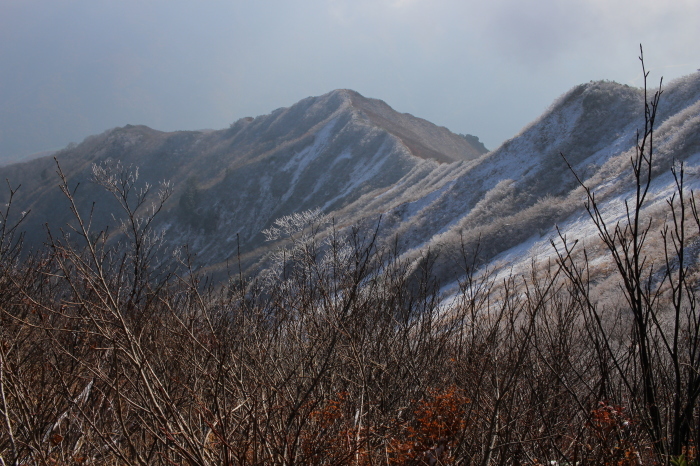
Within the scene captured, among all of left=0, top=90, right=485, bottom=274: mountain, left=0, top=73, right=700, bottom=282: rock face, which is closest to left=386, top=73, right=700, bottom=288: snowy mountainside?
left=0, top=73, right=700, bottom=282: rock face

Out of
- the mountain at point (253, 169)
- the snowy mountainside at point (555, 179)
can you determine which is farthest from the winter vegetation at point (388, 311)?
the mountain at point (253, 169)

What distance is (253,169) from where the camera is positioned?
57.5 metres

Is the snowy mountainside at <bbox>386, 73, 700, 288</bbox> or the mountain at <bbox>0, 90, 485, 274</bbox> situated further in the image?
the mountain at <bbox>0, 90, 485, 274</bbox>

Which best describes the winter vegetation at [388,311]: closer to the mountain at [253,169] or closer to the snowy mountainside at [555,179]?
the snowy mountainside at [555,179]

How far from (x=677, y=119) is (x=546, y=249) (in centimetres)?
1240

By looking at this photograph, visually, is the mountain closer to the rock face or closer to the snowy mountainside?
the rock face

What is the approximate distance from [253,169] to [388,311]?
54072 millimetres

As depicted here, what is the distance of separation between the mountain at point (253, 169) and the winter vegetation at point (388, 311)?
494mm

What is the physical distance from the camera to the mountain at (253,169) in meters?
49.2

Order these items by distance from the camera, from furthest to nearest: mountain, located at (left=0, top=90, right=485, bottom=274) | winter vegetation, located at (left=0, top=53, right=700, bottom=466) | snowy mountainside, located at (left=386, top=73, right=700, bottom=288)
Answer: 1. mountain, located at (left=0, top=90, right=485, bottom=274)
2. snowy mountainside, located at (left=386, top=73, right=700, bottom=288)
3. winter vegetation, located at (left=0, top=53, right=700, bottom=466)

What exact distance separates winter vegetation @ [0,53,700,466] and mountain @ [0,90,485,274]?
494 millimetres

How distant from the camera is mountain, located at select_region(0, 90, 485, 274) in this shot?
161 ft

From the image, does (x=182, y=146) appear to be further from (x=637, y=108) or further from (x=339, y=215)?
(x=637, y=108)

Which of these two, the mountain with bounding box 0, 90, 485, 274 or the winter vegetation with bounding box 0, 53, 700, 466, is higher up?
the mountain with bounding box 0, 90, 485, 274
